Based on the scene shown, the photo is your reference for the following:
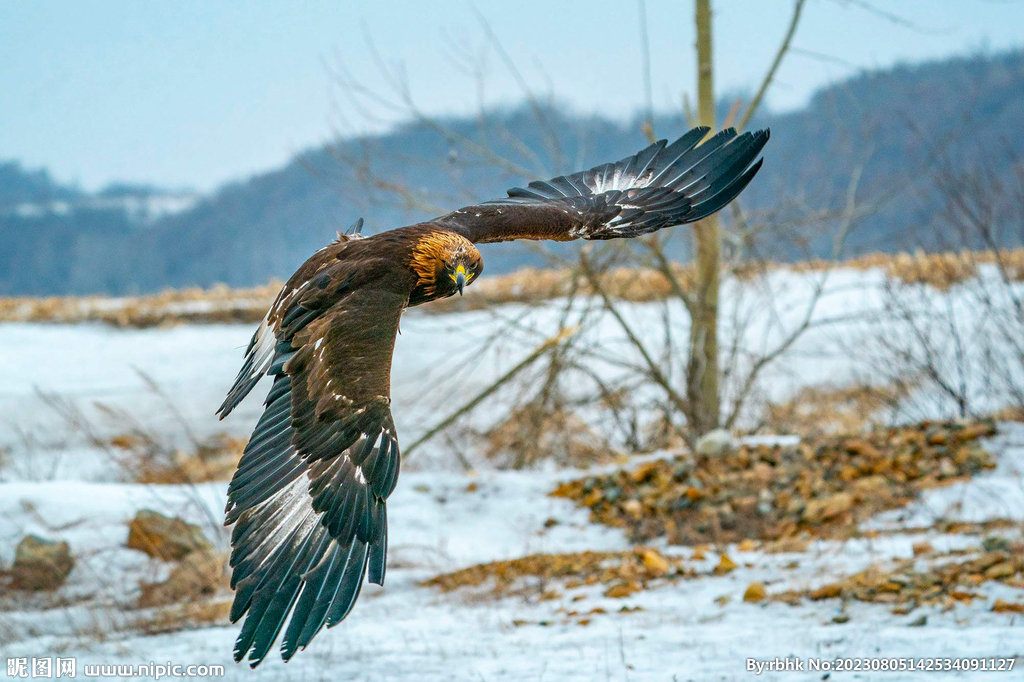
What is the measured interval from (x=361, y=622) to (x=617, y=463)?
330cm

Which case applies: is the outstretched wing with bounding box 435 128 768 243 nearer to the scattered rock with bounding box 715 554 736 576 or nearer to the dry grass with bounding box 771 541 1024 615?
the dry grass with bounding box 771 541 1024 615

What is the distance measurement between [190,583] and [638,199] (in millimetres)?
4071

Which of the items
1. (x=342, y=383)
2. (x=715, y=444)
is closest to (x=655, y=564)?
(x=715, y=444)

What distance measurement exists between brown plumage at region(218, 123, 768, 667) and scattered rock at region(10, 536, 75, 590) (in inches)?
130

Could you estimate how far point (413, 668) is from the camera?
4508 millimetres

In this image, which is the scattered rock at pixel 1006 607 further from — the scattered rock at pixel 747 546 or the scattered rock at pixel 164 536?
the scattered rock at pixel 164 536

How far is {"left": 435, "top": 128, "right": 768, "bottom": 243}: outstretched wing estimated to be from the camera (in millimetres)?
4105

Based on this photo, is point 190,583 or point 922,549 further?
point 190,583

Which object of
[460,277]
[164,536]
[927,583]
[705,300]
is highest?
[705,300]

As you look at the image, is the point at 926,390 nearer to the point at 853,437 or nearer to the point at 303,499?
the point at 853,437

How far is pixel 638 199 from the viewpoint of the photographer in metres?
4.39

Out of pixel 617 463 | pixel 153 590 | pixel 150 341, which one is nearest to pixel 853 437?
pixel 617 463

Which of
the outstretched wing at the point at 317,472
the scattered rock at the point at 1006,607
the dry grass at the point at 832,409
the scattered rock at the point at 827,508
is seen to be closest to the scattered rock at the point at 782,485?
the scattered rock at the point at 827,508

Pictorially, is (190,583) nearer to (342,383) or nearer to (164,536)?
(164,536)
